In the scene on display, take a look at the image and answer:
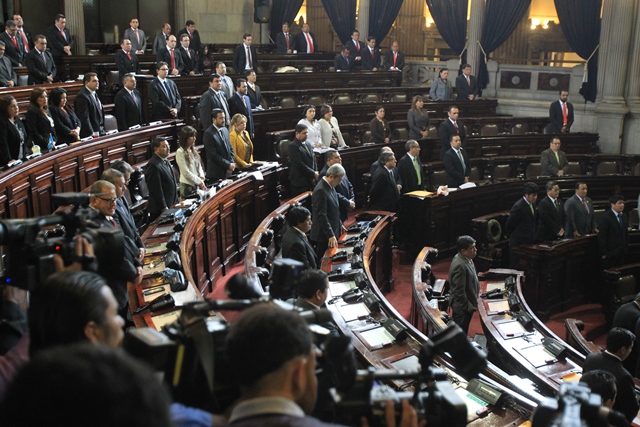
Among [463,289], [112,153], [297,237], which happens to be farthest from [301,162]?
[297,237]

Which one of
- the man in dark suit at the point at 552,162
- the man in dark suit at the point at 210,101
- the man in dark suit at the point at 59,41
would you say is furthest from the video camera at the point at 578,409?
the man in dark suit at the point at 59,41

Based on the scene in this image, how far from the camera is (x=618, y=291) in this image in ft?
24.3

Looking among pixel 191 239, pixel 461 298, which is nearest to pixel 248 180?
pixel 191 239

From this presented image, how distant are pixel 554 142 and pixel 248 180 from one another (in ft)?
15.5

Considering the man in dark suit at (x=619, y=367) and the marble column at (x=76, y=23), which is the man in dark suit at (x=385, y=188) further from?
the marble column at (x=76, y=23)

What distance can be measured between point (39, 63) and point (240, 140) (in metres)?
2.96

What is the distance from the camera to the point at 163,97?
28.3 ft

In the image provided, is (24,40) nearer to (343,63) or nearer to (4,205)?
(4,205)

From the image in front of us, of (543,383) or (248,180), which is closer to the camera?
(543,383)

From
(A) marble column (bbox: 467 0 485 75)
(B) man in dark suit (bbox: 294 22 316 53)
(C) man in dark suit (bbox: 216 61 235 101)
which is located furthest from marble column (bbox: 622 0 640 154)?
(C) man in dark suit (bbox: 216 61 235 101)

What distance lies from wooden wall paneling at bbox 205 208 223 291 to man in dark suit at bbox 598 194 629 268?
4.49 m

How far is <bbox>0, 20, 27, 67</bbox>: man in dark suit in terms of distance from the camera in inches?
364

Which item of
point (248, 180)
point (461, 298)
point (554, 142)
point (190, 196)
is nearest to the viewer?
point (461, 298)

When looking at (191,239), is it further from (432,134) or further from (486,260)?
(432,134)
